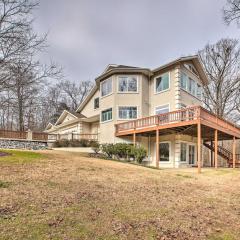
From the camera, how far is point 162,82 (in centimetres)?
2262

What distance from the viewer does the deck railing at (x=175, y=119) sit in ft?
54.8

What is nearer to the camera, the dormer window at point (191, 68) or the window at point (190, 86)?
the window at point (190, 86)

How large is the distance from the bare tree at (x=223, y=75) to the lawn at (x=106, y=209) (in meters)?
27.9

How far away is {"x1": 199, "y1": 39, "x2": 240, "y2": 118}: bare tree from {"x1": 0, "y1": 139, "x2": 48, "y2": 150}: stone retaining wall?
22.1 m

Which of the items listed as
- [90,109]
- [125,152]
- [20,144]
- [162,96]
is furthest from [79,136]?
[162,96]

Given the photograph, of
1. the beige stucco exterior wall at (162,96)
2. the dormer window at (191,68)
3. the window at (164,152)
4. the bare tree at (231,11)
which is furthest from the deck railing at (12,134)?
the bare tree at (231,11)

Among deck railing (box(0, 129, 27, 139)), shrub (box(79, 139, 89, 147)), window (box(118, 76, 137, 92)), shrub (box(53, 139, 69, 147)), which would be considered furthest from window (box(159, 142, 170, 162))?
deck railing (box(0, 129, 27, 139))

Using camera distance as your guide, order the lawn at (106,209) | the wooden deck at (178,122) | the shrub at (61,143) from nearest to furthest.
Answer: the lawn at (106,209) → the wooden deck at (178,122) → the shrub at (61,143)

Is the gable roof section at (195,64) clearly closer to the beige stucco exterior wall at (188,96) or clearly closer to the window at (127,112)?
the beige stucco exterior wall at (188,96)

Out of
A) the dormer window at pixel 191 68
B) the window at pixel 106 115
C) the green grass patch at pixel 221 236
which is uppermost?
the dormer window at pixel 191 68

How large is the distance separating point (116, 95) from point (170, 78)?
4620mm

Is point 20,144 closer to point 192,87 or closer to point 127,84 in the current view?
point 127,84

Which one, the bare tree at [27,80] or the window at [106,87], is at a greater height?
the window at [106,87]

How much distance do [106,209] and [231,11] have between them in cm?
1181
